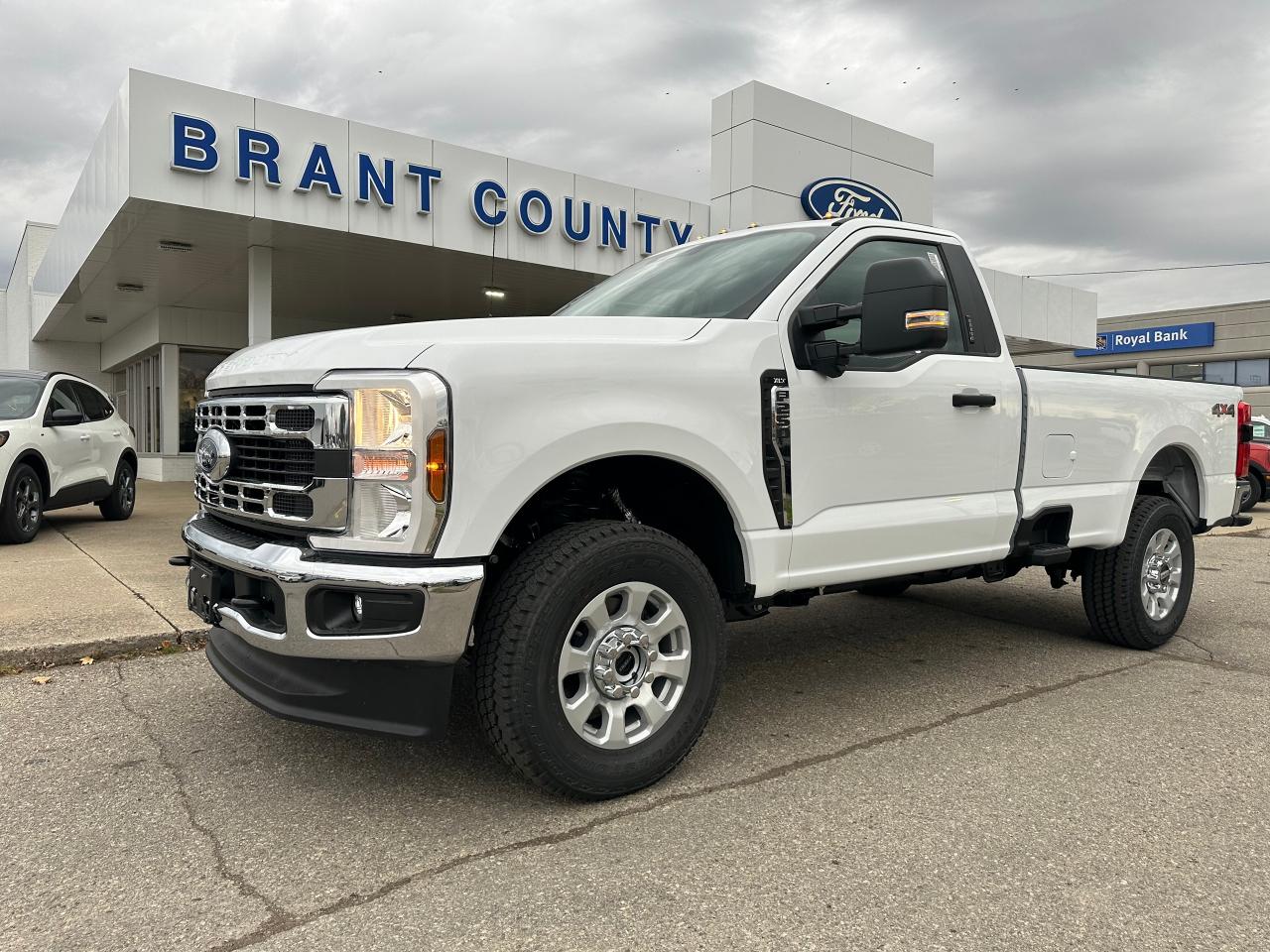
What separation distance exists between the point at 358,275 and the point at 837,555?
12.8 m

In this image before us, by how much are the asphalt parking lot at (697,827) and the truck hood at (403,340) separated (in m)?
1.37

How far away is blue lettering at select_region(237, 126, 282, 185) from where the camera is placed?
10258mm

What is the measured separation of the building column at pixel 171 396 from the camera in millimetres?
19062

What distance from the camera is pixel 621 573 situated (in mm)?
2904

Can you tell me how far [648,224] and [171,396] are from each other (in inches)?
441

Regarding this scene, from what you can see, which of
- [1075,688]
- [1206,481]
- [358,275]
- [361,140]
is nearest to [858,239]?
[1075,688]

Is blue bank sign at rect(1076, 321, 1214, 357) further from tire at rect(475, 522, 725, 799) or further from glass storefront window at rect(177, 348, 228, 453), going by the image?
tire at rect(475, 522, 725, 799)

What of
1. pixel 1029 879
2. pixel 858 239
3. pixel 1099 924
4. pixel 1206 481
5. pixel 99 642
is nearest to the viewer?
pixel 1099 924

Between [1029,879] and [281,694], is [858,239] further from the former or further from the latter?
[281,694]

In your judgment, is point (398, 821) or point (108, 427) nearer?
point (398, 821)

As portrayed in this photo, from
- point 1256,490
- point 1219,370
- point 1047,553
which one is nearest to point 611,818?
point 1047,553

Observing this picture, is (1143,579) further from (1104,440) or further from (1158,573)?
(1104,440)

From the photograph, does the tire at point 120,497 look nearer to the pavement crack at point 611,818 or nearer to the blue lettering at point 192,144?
the blue lettering at point 192,144

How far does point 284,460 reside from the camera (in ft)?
9.45
